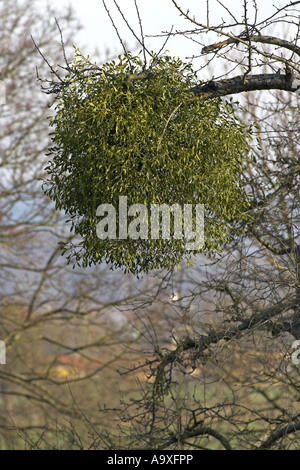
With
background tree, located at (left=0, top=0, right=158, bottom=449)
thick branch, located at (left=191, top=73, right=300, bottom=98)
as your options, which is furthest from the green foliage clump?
background tree, located at (left=0, top=0, right=158, bottom=449)

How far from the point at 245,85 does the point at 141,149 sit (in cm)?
58

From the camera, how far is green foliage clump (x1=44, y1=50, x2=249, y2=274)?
2.32 m

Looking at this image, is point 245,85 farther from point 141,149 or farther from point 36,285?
point 36,285

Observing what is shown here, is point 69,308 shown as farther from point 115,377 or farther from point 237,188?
point 237,188

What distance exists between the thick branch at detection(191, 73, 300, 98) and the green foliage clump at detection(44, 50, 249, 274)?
5cm

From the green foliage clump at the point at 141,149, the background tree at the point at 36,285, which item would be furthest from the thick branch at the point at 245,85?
the background tree at the point at 36,285

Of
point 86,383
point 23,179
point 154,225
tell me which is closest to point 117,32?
point 154,225

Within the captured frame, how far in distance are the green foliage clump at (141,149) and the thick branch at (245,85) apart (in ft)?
0.16

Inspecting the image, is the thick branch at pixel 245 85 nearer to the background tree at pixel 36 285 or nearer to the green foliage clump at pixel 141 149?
the green foliage clump at pixel 141 149

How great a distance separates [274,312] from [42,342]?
7310 millimetres

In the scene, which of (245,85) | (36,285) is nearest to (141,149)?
(245,85)

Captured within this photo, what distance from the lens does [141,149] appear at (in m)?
2.38

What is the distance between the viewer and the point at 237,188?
8.87 ft

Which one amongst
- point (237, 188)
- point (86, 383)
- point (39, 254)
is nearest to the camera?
point (237, 188)
